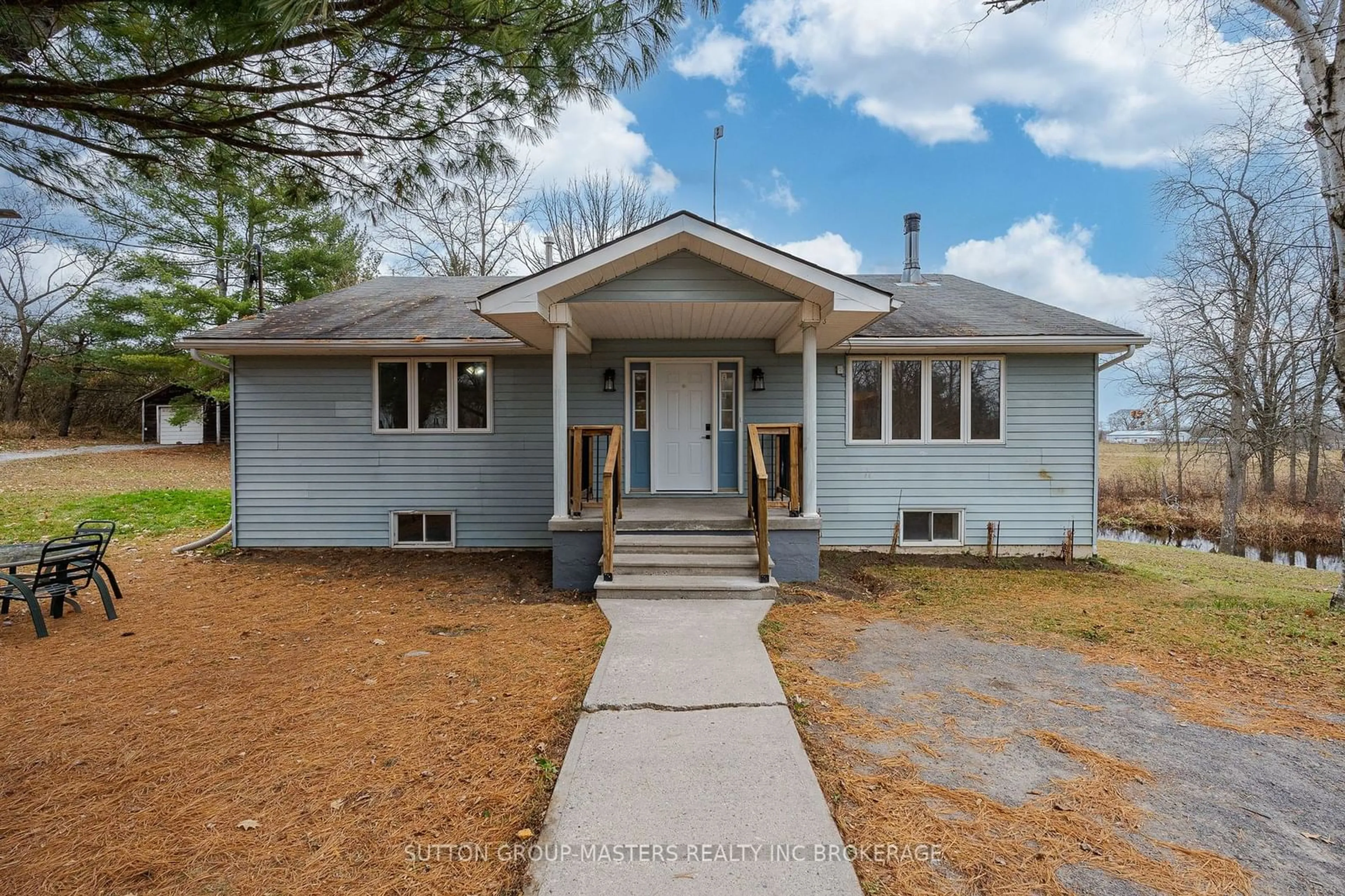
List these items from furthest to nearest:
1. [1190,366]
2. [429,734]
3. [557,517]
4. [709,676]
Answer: [1190,366] → [557,517] → [709,676] → [429,734]

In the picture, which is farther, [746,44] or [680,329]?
[746,44]

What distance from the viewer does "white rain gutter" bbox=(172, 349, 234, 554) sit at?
7.13 meters

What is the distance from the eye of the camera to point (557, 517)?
220 inches

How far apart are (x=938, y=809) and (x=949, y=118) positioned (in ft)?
44.2

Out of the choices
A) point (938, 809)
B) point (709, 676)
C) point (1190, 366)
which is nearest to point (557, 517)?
point (709, 676)

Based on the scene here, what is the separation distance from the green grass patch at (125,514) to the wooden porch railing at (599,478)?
6.87 meters

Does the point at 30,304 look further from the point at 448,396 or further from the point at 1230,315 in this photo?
the point at 1230,315

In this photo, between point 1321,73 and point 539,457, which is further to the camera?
point 539,457

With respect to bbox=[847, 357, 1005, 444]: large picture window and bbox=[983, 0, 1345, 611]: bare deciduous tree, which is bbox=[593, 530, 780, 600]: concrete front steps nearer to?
bbox=[847, 357, 1005, 444]: large picture window

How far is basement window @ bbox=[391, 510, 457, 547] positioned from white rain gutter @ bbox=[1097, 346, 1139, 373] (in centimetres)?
852

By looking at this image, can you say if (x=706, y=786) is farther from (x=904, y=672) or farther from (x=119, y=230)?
(x=119, y=230)

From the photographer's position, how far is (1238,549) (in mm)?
12508

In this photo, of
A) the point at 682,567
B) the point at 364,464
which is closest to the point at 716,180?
the point at 682,567

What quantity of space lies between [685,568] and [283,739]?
326 centimetres
